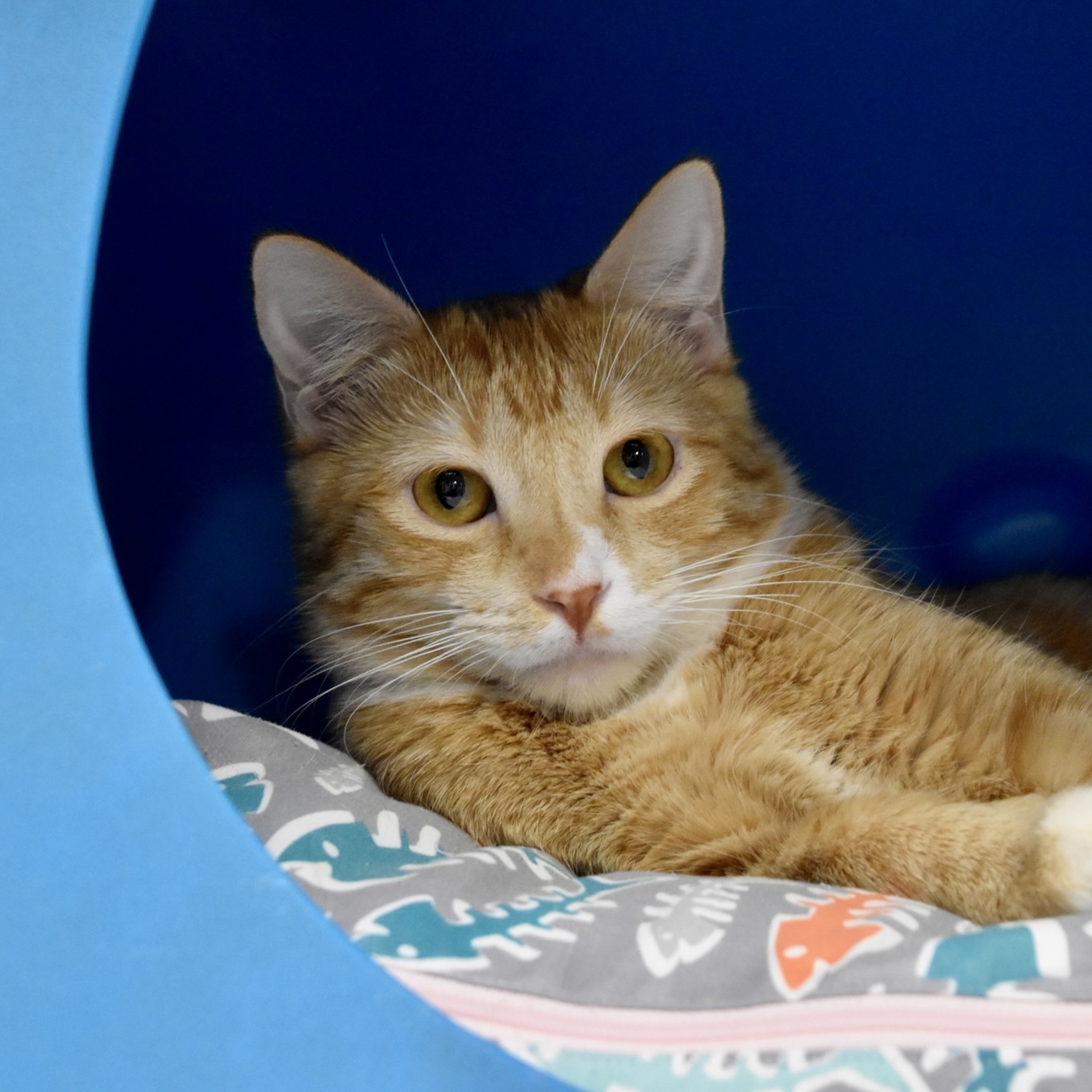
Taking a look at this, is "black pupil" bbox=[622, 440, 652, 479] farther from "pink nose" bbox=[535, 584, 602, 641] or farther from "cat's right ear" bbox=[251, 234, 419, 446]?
"cat's right ear" bbox=[251, 234, 419, 446]

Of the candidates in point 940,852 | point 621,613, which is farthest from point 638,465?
point 940,852

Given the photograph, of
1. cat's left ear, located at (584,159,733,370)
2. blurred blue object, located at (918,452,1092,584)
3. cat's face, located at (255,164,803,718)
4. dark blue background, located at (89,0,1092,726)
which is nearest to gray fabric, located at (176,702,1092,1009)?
cat's face, located at (255,164,803,718)

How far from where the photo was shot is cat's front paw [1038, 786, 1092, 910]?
1.32 m

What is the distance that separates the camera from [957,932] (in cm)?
116

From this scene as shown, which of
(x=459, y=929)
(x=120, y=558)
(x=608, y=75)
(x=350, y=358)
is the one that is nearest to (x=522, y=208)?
(x=608, y=75)

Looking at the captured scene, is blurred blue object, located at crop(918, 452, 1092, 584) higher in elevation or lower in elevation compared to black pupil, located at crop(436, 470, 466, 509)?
lower

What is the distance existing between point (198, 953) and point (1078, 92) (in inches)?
84.2

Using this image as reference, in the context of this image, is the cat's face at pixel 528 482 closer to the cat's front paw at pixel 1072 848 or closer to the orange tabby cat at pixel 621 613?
the orange tabby cat at pixel 621 613

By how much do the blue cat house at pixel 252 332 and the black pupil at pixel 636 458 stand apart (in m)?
0.76

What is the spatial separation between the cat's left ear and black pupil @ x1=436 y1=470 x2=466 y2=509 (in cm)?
42

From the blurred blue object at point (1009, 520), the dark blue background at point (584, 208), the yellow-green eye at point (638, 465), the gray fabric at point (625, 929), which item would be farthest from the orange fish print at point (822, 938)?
the blurred blue object at point (1009, 520)

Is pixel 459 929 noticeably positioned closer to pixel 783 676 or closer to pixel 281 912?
pixel 281 912

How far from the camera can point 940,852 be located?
1.45m

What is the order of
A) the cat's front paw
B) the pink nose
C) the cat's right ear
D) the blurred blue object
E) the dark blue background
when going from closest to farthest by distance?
the cat's front paw
the pink nose
the cat's right ear
the dark blue background
the blurred blue object
